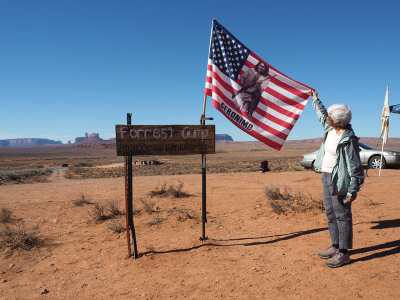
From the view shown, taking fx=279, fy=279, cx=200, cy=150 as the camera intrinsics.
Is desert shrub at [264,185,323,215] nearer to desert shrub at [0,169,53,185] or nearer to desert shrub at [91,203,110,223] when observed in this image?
desert shrub at [91,203,110,223]

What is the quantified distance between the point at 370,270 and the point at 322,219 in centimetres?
223

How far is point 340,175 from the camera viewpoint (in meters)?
3.21

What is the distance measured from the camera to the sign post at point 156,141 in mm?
4105

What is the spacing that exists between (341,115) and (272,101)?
184cm

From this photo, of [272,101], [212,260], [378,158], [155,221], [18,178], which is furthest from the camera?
[18,178]

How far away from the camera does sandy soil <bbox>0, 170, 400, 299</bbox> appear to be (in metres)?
3.20

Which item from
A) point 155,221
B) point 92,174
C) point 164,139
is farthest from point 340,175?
point 92,174

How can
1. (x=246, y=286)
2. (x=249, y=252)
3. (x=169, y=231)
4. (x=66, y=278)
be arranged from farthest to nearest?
(x=169, y=231) → (x=249, y=252) → (x=66, y=278) → (x=246, y=286)

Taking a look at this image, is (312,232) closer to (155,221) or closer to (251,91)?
(251,91)

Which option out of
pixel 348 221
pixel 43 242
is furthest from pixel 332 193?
pixel 43 242

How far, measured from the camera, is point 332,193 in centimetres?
332

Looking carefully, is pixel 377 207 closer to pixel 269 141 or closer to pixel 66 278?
pixel 269 141

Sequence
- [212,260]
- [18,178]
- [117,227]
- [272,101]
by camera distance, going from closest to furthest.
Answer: [212,260] → [272,101] → [117,227] → [18,178]

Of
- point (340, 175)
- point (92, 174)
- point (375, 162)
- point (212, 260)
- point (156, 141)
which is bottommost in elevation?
point (92, 174)
